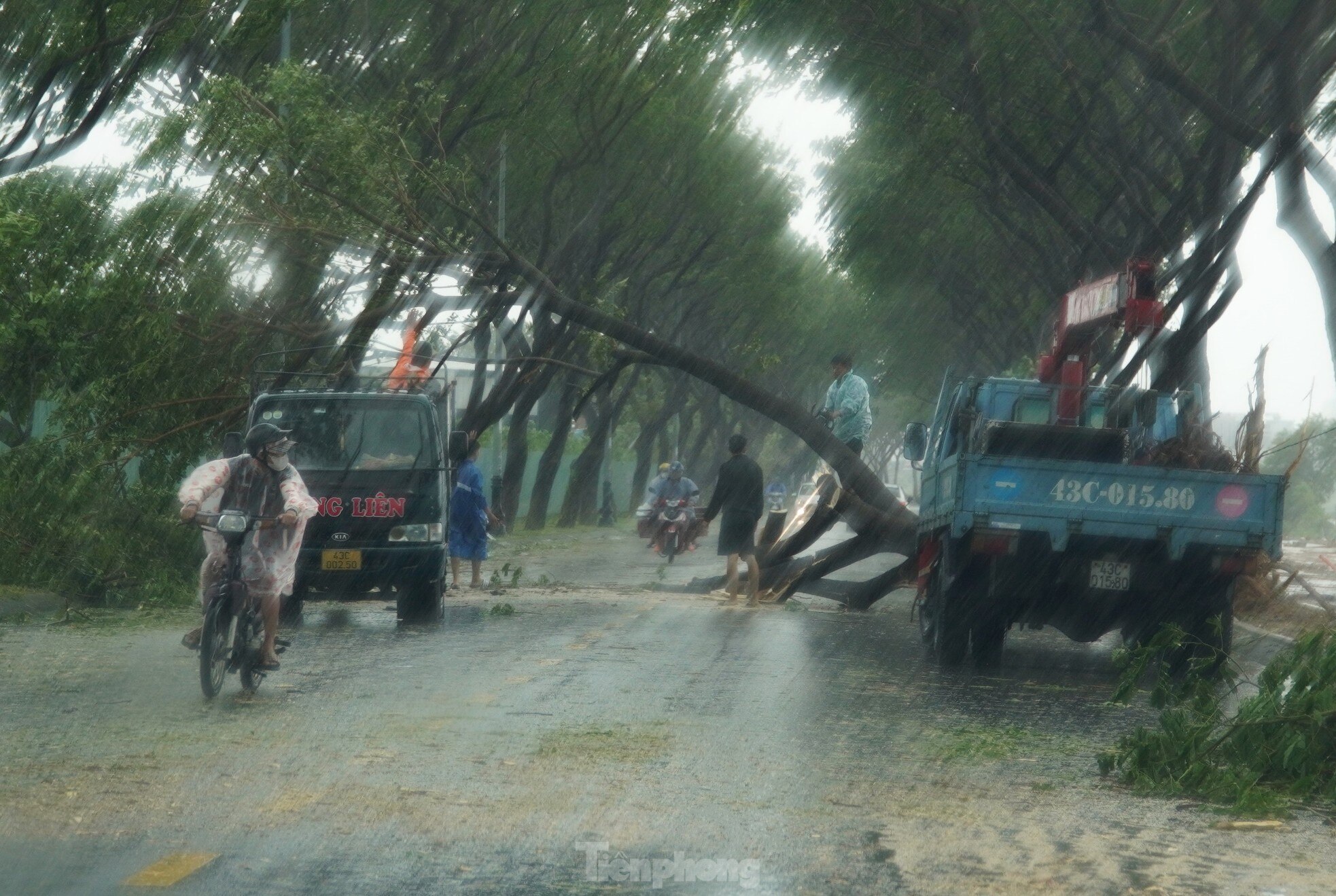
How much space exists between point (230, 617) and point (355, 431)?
5.83m

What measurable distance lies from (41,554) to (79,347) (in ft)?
6.63

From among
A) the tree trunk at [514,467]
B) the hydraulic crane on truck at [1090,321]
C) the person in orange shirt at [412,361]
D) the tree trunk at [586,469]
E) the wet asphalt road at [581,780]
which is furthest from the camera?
the tree trunk at [586,469]

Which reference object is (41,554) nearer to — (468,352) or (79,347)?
(79,347)

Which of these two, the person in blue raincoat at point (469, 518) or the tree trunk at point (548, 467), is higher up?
the tree trunk at point (548, 467)

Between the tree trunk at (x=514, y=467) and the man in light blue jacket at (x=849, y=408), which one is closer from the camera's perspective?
the man in light blue jacket at (x=849, y=408)

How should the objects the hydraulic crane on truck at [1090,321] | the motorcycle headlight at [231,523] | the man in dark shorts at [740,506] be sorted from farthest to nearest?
the man in dark shorts at [740,506] < the hydraulic crane on truck at [1090,321] < the motorcycle headlight at [231,523]

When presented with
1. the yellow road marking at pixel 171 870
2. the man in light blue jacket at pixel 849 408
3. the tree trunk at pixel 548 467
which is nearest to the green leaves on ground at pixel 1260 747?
the yellow road marking at pixel 171 870

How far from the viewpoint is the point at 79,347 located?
53.5 ft

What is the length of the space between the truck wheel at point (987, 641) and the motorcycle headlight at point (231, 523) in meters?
5.78

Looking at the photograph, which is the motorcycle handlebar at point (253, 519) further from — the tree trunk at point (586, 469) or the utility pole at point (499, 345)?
the tree trunk at point (586, 469)

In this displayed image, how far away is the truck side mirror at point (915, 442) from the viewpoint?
54.8 feet

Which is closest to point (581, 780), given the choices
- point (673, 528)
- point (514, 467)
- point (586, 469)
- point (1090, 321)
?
point (1090, 321)

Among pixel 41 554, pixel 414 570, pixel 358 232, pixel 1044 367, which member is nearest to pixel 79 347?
pixel 41 554

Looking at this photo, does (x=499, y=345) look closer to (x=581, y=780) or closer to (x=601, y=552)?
(x=601, y=552)
